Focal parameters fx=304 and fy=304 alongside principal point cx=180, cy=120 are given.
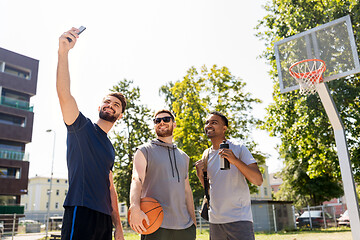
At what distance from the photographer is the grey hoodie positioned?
3.04m

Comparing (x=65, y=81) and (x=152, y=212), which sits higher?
(x=65, y=81)

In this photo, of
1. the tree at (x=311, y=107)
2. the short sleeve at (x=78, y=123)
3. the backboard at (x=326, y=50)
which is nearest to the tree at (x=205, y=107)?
the tree at (x=311, y=107)

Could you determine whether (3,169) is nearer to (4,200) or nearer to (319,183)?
(4,200)

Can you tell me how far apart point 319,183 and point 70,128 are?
103ft

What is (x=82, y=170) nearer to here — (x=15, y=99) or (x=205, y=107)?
(x=205, y=107)

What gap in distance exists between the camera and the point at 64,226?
97.0 inches

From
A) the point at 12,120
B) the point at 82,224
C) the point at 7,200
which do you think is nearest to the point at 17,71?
the point at 12,120

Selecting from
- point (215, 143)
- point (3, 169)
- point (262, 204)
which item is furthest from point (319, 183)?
point (3, 169)

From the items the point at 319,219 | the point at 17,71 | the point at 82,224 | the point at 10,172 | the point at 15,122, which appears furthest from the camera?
the point at 17,71

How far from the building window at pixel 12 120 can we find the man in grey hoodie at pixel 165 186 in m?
33.8

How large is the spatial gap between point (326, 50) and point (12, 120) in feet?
108

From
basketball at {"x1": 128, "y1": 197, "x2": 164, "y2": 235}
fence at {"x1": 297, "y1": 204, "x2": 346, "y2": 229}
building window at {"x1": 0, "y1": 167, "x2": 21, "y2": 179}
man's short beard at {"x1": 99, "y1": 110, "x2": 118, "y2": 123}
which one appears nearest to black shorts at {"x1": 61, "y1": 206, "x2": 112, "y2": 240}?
basketball at {"x1": 128, "y1": 197, "x2": 164, "y2": 235}

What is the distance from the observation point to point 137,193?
2.89 m

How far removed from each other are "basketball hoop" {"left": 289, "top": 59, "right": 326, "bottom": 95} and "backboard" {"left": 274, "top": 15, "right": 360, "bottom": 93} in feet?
0.55
